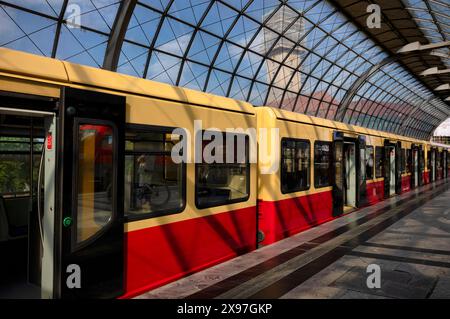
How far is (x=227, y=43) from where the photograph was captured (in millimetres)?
22047

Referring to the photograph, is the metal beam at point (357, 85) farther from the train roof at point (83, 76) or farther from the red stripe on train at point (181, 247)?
the train roof at point (83, 76)

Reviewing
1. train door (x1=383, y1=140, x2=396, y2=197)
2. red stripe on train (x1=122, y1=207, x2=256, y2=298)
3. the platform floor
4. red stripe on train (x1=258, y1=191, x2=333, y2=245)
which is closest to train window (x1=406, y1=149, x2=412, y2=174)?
train door (x1=383, y1=140, x2=396, y2=197)

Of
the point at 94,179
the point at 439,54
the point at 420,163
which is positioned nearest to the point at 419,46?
the point at 439,54

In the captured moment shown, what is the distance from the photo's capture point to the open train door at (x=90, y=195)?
396 centimetres

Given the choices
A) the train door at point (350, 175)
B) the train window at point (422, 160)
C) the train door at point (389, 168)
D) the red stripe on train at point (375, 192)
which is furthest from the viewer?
the train window at point (422, 160)

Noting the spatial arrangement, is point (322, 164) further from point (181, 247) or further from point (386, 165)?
point (386, 165)

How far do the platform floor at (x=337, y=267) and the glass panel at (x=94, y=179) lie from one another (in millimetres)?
1264

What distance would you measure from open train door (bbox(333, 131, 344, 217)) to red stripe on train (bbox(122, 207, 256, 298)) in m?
4.49

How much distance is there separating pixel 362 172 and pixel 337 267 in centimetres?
746

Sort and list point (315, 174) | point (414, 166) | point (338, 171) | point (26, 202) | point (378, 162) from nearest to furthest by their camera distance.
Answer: point (26, 202) < point (315, 174) < point (338, 171) < point (378, 162) < point (414, 166)

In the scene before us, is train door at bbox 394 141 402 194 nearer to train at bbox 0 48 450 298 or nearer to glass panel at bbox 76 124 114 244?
train at bbox 0 48 450 298

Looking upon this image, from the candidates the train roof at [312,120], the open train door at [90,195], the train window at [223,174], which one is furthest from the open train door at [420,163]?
the open train door at [90,195]

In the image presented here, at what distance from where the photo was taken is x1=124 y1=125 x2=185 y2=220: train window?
4.75m
